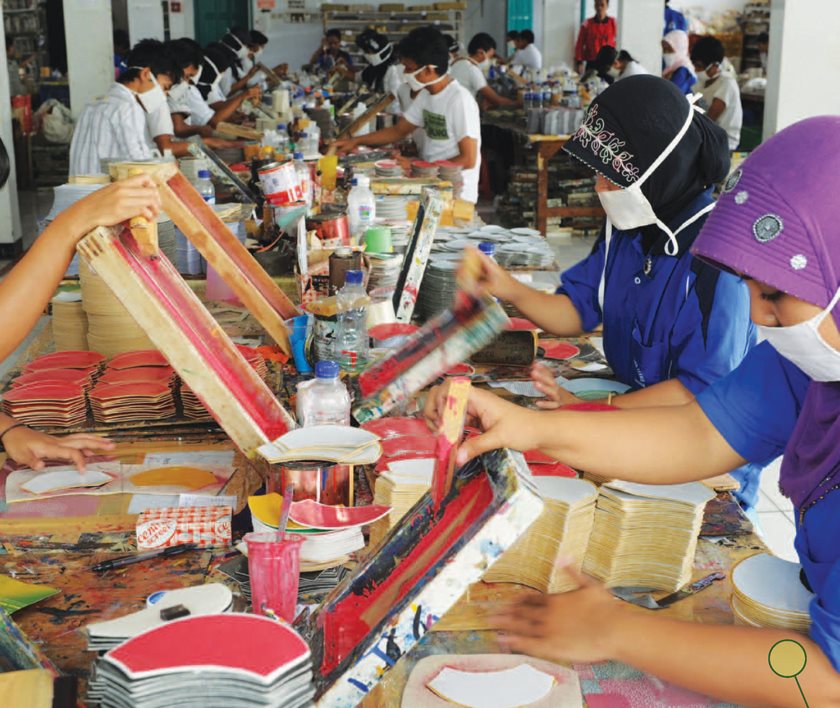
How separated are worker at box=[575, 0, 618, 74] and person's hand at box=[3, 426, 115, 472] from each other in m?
13.1

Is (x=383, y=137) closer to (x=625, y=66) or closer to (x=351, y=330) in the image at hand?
(x=625, y=66)

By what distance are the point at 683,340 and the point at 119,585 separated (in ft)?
5.14

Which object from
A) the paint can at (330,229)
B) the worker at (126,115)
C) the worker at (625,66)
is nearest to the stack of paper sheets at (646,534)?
the paint can at (330,229)

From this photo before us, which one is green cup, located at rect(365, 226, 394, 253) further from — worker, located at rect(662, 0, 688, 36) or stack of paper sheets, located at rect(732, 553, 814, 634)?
worker, located at rect(662, 0, 688, 36)

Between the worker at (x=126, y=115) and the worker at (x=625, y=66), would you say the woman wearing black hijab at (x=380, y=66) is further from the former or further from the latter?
the worker at (x=126, y=115)

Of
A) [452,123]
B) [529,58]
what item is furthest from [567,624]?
[529,58]

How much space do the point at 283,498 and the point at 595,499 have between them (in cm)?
58

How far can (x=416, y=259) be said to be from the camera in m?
3.24

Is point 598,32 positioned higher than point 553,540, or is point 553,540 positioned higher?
Answer: point 598,32

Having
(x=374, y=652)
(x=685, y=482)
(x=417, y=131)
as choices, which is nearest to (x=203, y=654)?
(x=374, y=652)

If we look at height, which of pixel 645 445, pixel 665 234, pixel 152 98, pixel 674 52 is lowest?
pixel 645 445

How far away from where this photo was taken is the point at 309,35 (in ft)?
69.1

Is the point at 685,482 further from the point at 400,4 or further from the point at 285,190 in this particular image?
the point at 400,4

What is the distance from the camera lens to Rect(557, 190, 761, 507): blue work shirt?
8.42ft
